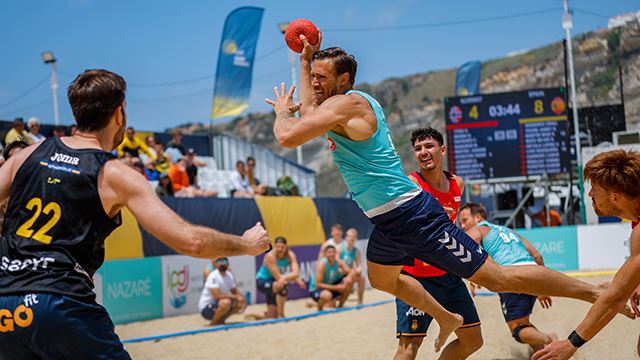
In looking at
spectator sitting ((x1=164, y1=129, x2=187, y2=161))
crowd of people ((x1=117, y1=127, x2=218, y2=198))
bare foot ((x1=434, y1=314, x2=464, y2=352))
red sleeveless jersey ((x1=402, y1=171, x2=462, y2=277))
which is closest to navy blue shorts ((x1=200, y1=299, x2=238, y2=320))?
crowd of people ((x1=117, y1=127, x2=218, y2=198))

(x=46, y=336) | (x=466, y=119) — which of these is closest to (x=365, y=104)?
(x=46, y=336)

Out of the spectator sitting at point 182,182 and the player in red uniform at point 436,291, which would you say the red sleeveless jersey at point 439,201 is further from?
the spectator sitting at point 182,182

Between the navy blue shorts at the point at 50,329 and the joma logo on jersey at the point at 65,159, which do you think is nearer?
the navy blue shorts at the point at 50,329

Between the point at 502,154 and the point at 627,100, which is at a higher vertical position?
the point at 627,100

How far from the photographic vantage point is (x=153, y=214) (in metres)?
2.78

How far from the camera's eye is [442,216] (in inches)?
165

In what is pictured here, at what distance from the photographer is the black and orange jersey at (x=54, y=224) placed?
2748 millimetres

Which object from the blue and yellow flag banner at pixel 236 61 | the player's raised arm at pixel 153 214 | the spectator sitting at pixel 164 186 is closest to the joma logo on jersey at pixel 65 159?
the player's raised arm at pixel 153 214

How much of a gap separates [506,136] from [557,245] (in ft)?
8.73

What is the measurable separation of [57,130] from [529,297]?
9636 millimetres

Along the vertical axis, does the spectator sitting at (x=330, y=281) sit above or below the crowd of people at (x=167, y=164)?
below

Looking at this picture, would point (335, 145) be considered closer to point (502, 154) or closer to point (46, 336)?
point (46, 336)

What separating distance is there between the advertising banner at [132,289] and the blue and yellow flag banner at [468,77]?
620 inches

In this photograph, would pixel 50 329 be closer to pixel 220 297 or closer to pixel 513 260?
pixel 513 260
